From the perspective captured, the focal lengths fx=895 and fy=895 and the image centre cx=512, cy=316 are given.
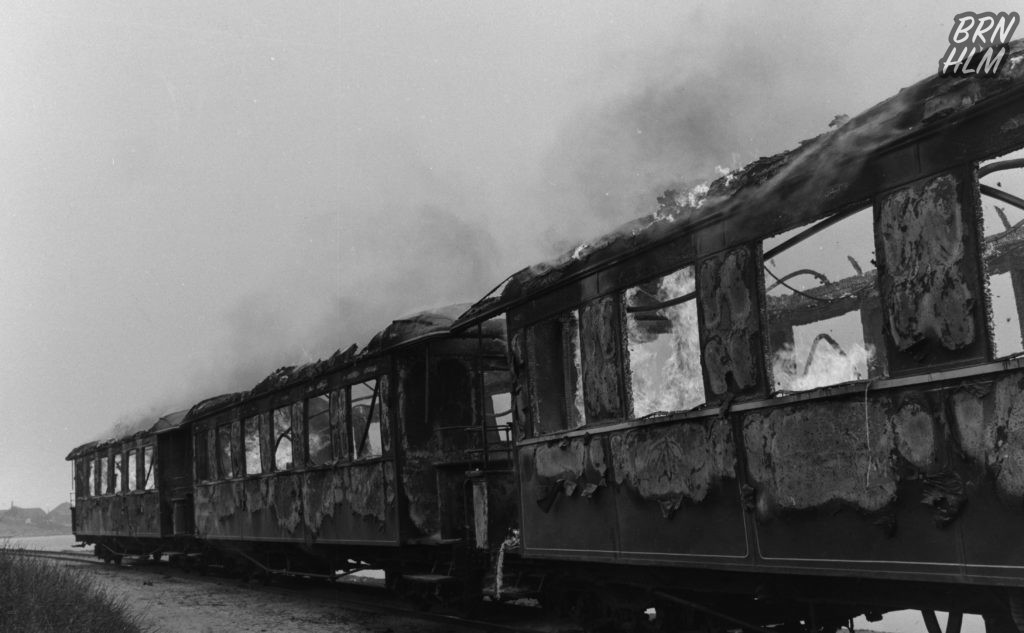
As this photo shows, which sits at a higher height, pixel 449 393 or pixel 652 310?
pixel 652 310

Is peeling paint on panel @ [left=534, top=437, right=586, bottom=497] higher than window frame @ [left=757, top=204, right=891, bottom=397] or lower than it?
lower

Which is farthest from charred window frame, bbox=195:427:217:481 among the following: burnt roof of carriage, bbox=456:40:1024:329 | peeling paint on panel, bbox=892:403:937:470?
peeling paint on panel, bbox=892:403:937:470

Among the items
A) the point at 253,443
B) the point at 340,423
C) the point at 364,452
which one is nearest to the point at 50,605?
the point at 364,452

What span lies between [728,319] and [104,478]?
2152 centimetres

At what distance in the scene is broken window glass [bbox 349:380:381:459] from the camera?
10.8m

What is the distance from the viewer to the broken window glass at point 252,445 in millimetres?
14191

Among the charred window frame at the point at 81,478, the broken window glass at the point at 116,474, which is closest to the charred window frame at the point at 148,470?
the broken window glass at the point at 116,474

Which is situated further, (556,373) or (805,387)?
(556,373)

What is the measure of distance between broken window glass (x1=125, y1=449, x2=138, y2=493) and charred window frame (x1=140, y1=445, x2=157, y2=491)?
53cm

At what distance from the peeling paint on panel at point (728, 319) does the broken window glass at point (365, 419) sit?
5.86 m

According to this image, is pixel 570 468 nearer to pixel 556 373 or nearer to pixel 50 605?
pixel 556 373

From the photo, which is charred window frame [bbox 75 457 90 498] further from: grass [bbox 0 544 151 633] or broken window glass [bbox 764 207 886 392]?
broken window glass [bbox 764 207 886 392]

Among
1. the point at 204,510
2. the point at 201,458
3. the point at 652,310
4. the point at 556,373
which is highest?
the point at 652,310

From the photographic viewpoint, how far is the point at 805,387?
5.01 metres
